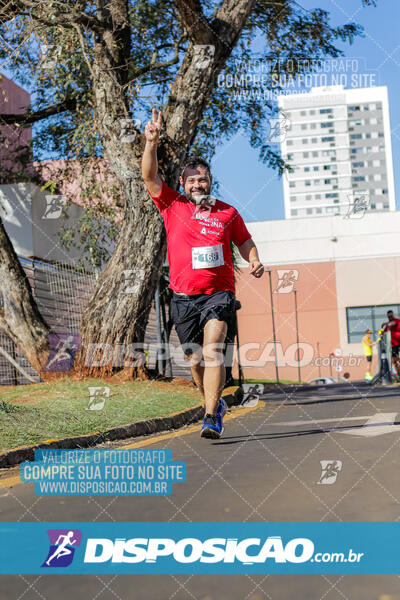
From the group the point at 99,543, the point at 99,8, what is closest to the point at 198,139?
the point at 99,8

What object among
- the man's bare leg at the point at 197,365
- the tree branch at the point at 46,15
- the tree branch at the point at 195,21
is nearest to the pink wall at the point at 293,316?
the tree branch at the point at 195,21

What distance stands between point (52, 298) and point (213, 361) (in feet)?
36.4

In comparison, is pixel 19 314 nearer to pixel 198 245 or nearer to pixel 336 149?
pixel 198 245

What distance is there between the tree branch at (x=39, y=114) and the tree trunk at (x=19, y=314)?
334 centimetres

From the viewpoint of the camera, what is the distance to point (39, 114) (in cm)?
1436

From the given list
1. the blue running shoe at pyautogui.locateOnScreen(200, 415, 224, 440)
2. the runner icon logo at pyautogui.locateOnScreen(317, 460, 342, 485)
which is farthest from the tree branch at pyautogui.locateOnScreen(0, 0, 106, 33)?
the runner icon logo at pyautogui.locateOnScreen(317, 460, 342, 485)

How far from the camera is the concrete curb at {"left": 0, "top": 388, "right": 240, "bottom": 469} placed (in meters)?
5.24

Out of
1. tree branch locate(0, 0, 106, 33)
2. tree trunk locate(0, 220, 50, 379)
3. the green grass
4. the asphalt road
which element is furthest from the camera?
tree trunk locate(0, 220, 50, 379)

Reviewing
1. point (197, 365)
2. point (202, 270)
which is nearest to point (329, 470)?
point (197, 365)

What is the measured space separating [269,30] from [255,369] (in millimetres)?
40706

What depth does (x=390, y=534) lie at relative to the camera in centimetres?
272

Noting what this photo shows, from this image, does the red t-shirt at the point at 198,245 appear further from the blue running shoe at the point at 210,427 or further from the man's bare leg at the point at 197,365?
the blue running shoe at the point at 210,427

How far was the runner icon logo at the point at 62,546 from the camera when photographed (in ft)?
8.45

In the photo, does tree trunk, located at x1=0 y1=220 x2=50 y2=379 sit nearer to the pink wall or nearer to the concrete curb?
the concrete curb
